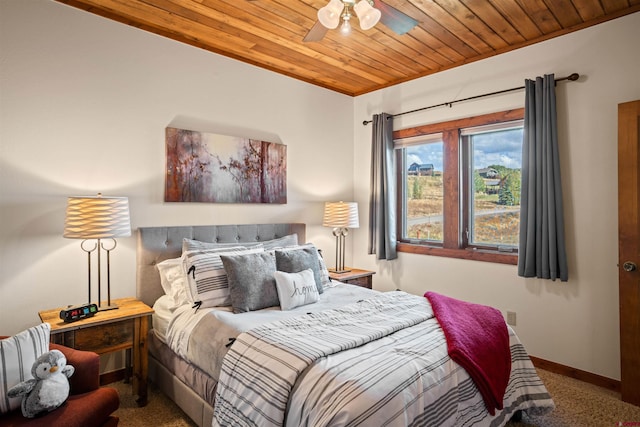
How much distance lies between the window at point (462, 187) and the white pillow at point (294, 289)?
1.70 m

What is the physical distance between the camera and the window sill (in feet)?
10.8

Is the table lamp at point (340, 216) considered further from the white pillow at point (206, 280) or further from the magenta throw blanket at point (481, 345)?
the magenta throw blanket at point (481, 345)

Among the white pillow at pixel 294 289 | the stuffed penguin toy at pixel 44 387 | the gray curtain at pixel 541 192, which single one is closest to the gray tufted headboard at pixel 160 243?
the white pillow at pixel 294 289

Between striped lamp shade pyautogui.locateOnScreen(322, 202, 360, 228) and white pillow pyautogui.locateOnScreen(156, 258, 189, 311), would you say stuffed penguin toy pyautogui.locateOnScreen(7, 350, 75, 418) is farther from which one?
striped lamp shade pyautogui.locateOnScreen(322, 202, 360, 228)

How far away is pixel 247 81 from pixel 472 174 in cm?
238

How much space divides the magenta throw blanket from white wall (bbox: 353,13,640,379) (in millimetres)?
1119

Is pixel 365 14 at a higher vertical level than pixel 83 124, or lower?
higher

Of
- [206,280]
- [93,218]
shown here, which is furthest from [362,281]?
[93,218]

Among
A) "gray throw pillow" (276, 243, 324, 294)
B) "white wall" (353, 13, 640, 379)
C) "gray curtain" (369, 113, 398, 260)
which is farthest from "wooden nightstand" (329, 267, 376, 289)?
"white wall" (353, 13, 640, 379)

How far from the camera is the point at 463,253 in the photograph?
360 centimetres

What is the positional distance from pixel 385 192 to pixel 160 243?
7.76 ft

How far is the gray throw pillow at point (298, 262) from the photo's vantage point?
283cm

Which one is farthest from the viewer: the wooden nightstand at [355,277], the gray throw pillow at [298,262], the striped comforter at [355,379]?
the wooden nightstand at [355,277]

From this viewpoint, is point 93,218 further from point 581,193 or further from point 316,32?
point 581,193
